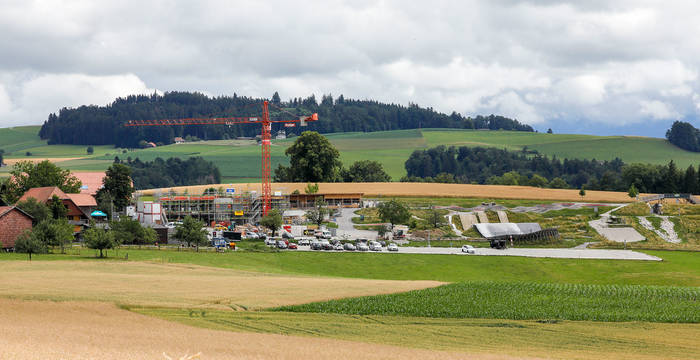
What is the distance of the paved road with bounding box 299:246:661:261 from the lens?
8188 centimetres

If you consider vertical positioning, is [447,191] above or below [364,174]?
below

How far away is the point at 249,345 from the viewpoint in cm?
2827

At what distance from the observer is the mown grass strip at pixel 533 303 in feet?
132

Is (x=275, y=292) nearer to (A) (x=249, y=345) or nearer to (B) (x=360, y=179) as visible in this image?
(A) (x=249, y=345)

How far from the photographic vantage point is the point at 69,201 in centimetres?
10338

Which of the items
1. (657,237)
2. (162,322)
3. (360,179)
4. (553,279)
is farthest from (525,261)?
(360,179)

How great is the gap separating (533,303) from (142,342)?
26364mm

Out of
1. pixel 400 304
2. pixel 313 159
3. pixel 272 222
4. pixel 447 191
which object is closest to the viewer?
pixel 400 304

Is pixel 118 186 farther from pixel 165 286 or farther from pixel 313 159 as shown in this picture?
pixel 165 286

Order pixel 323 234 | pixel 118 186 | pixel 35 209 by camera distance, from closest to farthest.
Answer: pixel 35 209
pixel 323 234
pixel 118 186

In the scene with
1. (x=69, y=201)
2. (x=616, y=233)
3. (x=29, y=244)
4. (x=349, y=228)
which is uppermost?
(x=69, y=201)

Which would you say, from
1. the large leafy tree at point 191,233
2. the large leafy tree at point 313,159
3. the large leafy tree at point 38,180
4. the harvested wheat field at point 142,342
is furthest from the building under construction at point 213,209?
the harvested wheat field at point 142,342

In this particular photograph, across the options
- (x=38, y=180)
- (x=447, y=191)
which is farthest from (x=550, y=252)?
(x=38, y=180)

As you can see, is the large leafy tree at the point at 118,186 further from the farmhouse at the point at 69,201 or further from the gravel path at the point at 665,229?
the gravel path at the point at 665,229
